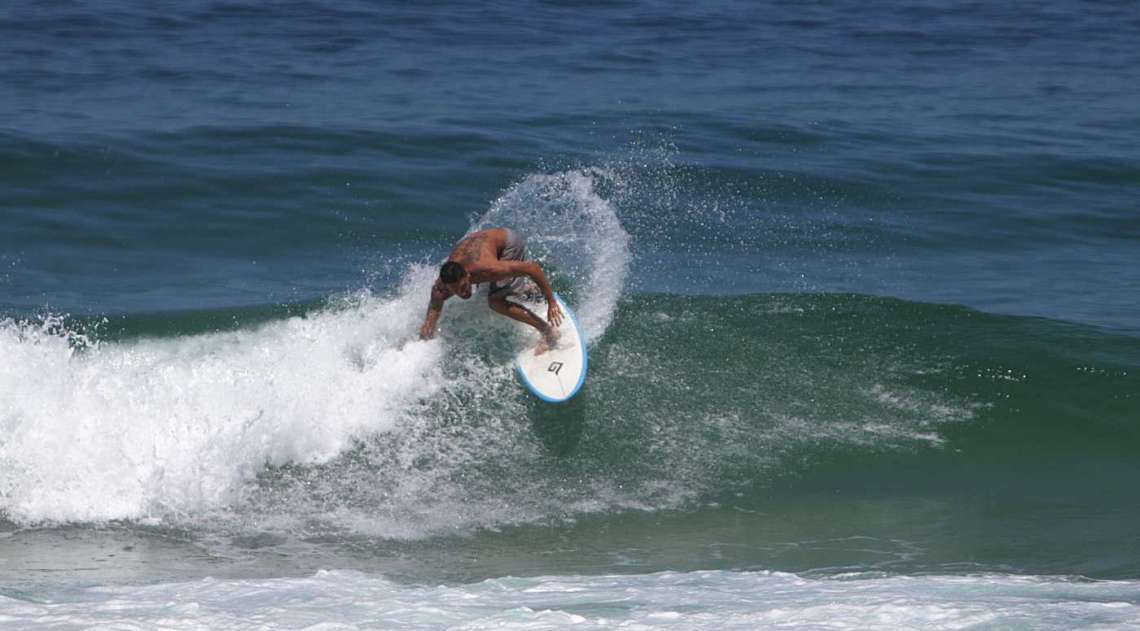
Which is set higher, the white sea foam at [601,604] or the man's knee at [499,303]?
the man's knee at [499,303]

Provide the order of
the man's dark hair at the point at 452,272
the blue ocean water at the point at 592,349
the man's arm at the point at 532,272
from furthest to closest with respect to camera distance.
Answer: the man's arm at the point at 532,272
the man's dark hair at the point at 452,272
the blue ocean water at the point at 592,349

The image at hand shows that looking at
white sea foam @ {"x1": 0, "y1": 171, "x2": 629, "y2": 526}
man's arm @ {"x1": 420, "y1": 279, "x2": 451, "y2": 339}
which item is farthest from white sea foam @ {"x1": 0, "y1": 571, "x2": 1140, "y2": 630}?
man's arm @ {"x1": 420, "y1": 279, "x2": 451, "y2": 339}

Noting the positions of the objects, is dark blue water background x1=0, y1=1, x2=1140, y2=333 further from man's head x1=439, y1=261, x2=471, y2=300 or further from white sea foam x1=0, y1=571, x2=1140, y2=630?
white sea foam x1=0, y1=571, x2=1140, y2=630

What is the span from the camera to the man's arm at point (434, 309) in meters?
9.44

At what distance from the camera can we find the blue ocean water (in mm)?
7672

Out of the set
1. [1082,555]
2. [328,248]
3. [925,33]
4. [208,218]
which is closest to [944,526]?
[1082,555]

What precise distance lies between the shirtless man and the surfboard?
0.08 metres

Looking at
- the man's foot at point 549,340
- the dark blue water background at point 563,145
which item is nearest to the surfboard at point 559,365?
the man's foot at point 549,340

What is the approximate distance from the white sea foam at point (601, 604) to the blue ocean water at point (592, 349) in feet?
0.12

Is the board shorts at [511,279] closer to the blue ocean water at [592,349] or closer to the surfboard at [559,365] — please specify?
the surfboard at [559,365]

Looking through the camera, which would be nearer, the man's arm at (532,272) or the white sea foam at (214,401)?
the white sea foam at (214,401)

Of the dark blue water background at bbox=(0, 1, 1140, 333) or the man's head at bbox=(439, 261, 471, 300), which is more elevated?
the dark blue water background at bbox=(0, 1, 1140, 333)

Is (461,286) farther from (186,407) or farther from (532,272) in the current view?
(186,407)

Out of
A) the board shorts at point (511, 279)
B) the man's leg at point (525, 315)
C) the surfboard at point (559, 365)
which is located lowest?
the surfboard at point (559, 365)
